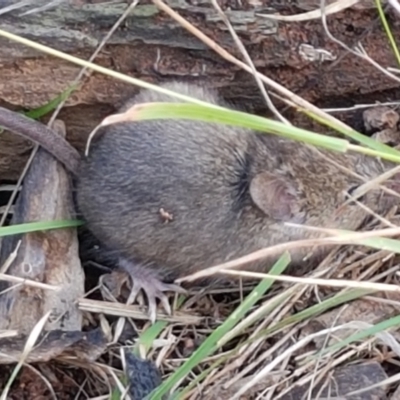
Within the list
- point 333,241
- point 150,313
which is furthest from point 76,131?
point 333,241

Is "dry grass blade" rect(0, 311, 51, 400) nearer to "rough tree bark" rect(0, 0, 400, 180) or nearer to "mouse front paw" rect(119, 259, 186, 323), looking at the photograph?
"mouse front paw" rect(119, 259, 186, 323)

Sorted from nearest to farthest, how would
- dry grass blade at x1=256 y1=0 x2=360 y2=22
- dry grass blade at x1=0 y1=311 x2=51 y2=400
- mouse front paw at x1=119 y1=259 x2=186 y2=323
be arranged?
1. dry grass blade at x1=0 y1=311 x2=51 y2=400
2. dry grass blade at x1=256 y1=0 x2=360 y2=22
3. mouse front paw at x1=119 y1=259 x2=186 y2=323

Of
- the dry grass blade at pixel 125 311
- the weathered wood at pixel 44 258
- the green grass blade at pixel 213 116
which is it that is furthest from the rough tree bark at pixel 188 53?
the green grass blade at pixel 213 116

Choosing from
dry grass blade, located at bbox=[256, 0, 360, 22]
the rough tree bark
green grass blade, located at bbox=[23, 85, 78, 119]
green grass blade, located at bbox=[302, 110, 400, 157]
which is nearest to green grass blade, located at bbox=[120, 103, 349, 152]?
green grass blade, located at bbox=[302, 110, 400, 157]

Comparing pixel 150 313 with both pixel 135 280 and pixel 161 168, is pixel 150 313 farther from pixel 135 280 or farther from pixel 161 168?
pixel 161 168

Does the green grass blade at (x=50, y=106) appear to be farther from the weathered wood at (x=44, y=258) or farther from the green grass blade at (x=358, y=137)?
the green grass blade at (x=358, y=137)

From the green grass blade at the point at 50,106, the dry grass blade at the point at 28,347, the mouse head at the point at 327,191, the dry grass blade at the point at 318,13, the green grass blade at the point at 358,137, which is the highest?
the dry grass blade at the point at 318,13
